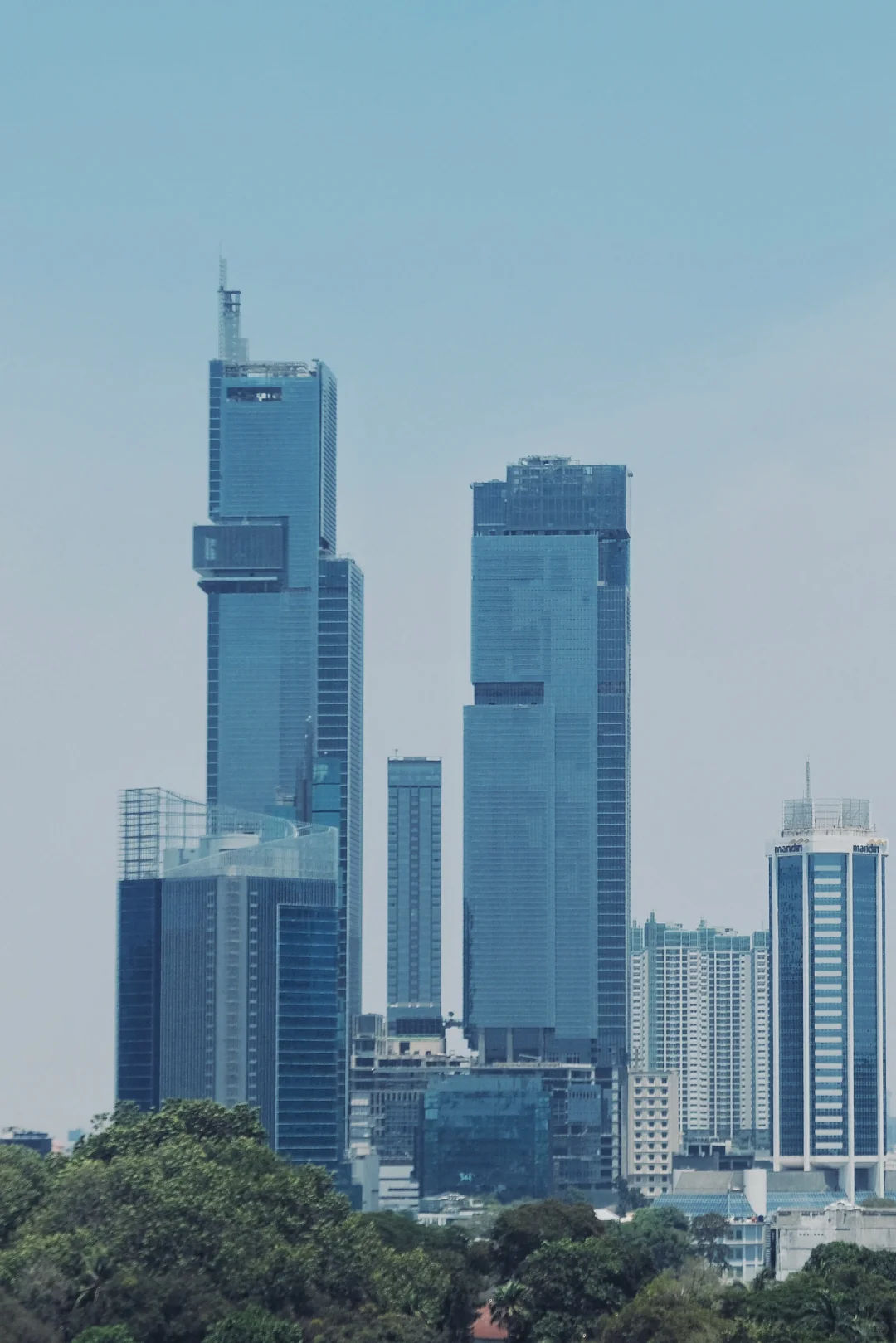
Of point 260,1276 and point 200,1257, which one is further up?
point 200,1257

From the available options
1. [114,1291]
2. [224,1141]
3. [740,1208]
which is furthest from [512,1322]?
[740,1208]

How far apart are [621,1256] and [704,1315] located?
44.3 feet

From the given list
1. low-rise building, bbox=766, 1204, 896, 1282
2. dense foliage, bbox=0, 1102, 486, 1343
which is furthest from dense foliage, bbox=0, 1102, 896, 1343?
low-rise building, bbox=766, 1204, 896, 1282

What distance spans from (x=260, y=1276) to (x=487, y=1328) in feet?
76.7

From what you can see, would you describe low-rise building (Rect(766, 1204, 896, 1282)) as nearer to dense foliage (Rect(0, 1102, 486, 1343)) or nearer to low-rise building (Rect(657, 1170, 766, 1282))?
dense foliage (Rect(0, 1102, 486, 1343))

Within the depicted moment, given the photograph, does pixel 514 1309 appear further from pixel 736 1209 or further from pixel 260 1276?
pixel 736 1209

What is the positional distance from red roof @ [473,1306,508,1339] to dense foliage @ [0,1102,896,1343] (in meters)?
2.66

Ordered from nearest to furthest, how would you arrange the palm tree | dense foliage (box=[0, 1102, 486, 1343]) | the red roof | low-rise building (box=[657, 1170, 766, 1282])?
dense foliage (box=[0, 1102, 486, 1343]) → the palm tree → the red roof → low-rise building (box=[657, 1170, 766, 1282])

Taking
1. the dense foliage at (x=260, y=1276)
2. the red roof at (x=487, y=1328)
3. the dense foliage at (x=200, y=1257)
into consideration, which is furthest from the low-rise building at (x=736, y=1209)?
the dense foliage at (x=200, y=1257)

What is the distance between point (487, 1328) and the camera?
10231cm

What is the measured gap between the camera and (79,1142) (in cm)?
9525

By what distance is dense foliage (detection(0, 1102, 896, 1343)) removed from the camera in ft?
261

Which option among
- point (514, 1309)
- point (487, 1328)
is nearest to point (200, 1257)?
point (514, 1309)

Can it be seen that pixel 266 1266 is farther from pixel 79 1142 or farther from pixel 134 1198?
pixel 79 1142
